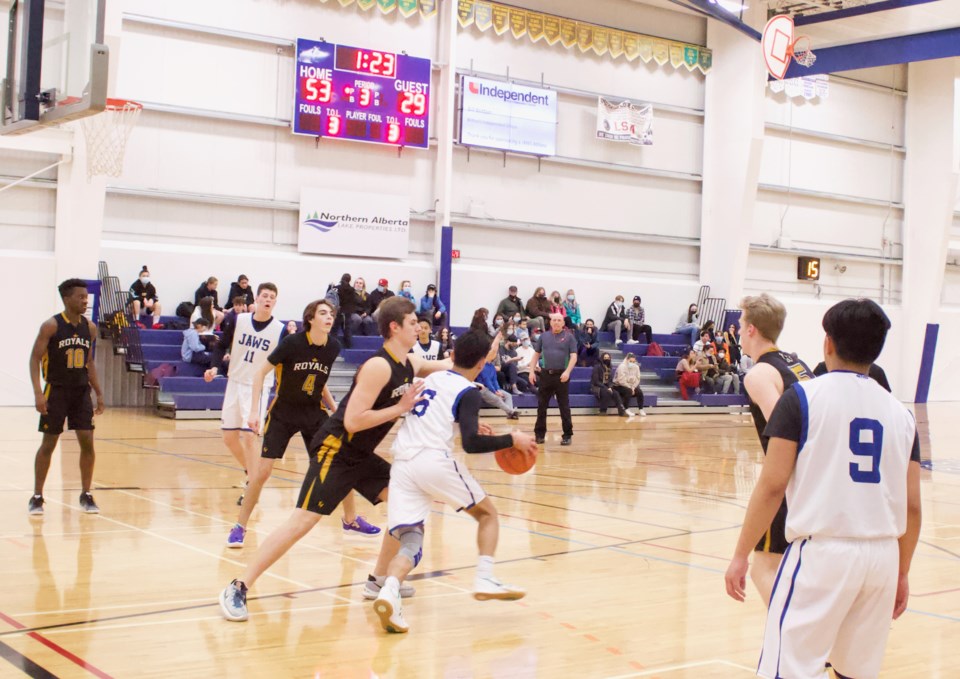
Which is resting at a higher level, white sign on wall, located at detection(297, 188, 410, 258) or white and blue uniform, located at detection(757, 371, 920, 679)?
white sign on wall, located at detection(297, 188, 410, 258)

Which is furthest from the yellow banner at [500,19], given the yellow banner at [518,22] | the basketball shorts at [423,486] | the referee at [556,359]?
the basketball shorts at [423,486]

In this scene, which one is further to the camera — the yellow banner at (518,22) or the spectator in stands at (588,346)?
the yellow banner at (518,22)

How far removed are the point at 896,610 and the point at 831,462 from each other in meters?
0.54

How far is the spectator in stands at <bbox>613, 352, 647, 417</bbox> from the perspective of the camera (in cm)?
1995

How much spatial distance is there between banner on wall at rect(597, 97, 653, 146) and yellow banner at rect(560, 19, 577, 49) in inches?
53.5

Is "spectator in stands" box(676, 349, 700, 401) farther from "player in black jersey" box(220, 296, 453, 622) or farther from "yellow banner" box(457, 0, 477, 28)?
"player in black jersey" box(220, 296, 453, 622)

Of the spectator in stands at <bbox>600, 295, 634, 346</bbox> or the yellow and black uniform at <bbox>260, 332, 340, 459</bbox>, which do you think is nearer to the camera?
the yellow and black uniform at <bbox>260, 332, 340, 459</bbox>

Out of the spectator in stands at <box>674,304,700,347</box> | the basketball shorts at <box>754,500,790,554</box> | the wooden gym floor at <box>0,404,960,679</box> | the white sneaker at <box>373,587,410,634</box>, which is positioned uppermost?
the spectator in stands at <box>674,304,700,347</box>

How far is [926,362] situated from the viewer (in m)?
27.4

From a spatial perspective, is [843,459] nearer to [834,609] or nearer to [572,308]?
[834,609]

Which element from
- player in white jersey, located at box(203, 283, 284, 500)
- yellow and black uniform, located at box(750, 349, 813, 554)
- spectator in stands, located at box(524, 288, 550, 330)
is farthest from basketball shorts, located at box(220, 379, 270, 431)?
spectator in stands, located at box(524, 288, 550, 330)

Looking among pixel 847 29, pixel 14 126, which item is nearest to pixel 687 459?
pixel 14 126

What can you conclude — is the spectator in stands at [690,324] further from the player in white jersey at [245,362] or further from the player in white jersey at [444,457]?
the player in white jersey at [444,457]

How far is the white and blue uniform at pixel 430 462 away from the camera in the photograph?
5.10 meters
